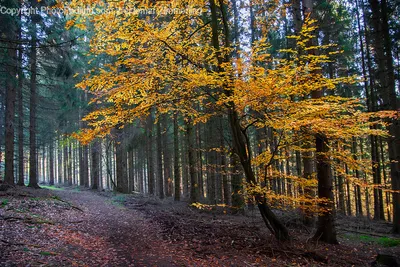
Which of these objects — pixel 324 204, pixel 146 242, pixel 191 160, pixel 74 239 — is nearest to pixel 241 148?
pixel 324 204

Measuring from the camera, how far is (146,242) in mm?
7797

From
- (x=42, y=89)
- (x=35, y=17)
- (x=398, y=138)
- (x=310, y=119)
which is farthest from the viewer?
(x=42, y=89)

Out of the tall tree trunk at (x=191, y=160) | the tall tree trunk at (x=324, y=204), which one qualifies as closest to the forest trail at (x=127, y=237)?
the tall tree trunk at (x=191, y=160)

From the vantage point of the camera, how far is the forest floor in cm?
613

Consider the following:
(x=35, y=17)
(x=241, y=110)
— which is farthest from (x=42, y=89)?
(x=241, y=110)

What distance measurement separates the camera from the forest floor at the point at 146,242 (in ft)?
20.1

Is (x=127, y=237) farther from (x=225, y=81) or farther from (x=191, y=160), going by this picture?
(x=191, y=160)

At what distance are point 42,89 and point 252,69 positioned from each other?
24.8m

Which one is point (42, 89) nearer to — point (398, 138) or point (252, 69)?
point (252, 69)

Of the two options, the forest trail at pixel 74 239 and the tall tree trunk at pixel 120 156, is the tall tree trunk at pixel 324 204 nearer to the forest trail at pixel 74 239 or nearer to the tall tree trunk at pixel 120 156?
the forest trail at pixel 74 239

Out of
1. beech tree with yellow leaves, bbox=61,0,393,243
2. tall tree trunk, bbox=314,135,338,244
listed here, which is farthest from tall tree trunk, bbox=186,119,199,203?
tall tree trunk, bbox=314,135,338,244

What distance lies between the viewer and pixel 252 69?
6605 millimetres

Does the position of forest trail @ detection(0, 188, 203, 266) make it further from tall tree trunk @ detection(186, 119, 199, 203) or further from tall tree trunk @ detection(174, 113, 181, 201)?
tall tree trunk @ detection(174, 113, 181, 201)

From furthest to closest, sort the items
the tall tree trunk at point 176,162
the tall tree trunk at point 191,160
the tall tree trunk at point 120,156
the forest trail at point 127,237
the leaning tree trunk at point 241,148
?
the tall tree trunk at point 120,156 → the tall tree trunk at point 176,162 → the tall tree trunk at point 191,160 → the leaning tree trunk at point 241,148 → the forest trail at point 127,237
